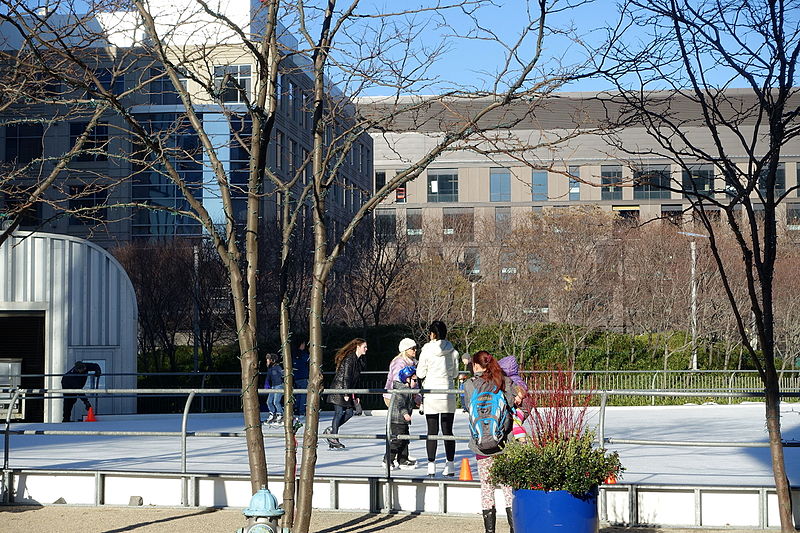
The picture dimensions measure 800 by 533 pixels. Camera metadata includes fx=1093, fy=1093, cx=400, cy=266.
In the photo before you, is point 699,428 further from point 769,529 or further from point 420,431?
point 769,529

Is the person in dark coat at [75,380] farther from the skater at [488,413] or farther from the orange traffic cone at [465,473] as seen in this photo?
the skater at [488,413]

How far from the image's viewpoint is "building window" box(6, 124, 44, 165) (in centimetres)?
5312

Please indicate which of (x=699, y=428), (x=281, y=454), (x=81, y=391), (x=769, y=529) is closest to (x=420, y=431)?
(x=281, y=454)

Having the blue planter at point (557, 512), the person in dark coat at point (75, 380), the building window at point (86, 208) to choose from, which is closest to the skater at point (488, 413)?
the blue planter at point (557, 512)

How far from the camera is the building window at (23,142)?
174ft

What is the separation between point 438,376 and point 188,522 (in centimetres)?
375

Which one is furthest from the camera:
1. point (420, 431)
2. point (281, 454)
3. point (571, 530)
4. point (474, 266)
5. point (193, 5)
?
point (474, 266)

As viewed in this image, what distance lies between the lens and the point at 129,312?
26.8 meters

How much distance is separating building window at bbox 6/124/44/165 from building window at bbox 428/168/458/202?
3556 cm

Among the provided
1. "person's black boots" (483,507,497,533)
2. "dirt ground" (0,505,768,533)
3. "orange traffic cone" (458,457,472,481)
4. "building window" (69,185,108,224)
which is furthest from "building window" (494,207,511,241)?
"person's black boots" (483,507,497,533)

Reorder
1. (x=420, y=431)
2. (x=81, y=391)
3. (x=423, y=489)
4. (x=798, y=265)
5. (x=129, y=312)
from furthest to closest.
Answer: (x=798, y=265)
(x=129, y=312)
(x=420, y=431)
(x=81, y=391)
(x=423, y=489)

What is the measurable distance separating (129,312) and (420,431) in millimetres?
9504

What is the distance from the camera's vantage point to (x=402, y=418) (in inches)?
549

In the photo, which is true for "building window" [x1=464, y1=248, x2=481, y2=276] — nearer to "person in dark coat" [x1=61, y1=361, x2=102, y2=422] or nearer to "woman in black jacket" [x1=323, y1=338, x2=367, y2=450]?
"person in dark coat" [x1=61, y1=361, x2=102, y2=422]
